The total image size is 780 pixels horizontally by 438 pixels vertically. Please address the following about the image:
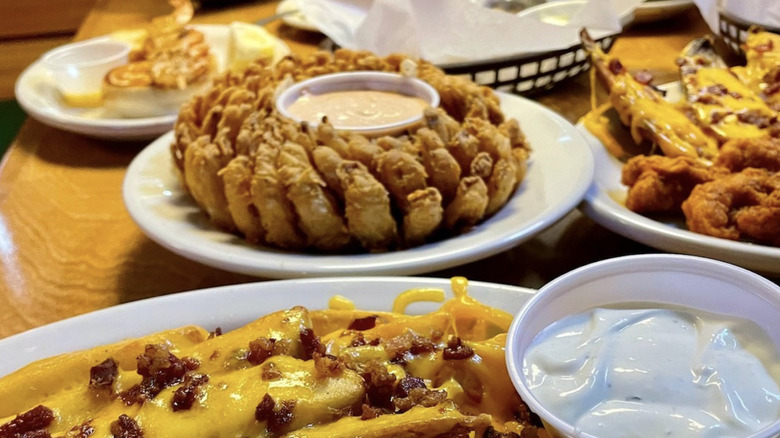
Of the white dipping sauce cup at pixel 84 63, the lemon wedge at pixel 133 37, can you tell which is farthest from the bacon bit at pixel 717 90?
the lemon wedge at pixel 133 37

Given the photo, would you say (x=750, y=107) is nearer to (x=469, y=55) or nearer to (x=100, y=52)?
(x=469, y=55)

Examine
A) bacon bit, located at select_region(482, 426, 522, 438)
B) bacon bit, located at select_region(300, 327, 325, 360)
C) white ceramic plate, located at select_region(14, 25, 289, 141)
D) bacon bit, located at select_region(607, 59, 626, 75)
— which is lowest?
white ceramic plate, located at select_region(14, 25, 289, 141)

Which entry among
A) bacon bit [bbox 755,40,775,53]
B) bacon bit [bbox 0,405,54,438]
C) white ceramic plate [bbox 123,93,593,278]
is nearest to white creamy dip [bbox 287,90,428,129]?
white ceramic plate [bbox 123,93,593,278]

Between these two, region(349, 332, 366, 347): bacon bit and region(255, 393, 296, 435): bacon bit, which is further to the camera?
region(349, 332, 366, 347): bacon bit

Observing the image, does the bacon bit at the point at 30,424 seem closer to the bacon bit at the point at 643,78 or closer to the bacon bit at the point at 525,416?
the bacon bit at the point at 525,416

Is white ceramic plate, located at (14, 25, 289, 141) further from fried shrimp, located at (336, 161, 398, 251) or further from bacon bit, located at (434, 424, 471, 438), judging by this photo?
bacon bit, located at (434, 424, 471, 438)

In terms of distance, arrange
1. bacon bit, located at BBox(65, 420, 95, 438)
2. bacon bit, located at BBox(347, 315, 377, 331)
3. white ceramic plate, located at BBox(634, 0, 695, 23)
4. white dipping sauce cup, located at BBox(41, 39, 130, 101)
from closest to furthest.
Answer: bacon bit, located at BBox(65, 420, 95, 438), bacon bit, located at BBox(347, 315, 377, 331), white dipping sauce cup, located at BBox(41, 39, 130, 101), white ceramic plate, located at BBox(634, 0, 695, 23)

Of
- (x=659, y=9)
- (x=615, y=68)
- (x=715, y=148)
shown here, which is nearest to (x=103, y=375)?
(x=715, y=148)

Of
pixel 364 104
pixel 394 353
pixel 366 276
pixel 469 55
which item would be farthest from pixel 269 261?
pixel 469 55
